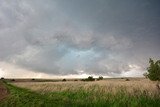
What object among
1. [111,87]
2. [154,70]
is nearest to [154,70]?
[154,70]

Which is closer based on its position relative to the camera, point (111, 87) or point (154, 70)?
point (111, 87)

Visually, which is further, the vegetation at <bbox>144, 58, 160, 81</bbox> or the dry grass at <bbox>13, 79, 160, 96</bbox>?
the vegetation at <bbox>144, 58, 160, 81</bbox>

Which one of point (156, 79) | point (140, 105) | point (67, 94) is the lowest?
point (140, 105)

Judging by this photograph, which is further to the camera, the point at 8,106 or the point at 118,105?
the point at 8,106

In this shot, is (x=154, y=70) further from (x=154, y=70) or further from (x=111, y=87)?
(x=111, y=87)

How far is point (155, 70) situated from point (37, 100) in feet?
87.5

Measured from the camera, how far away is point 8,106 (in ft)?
74.6

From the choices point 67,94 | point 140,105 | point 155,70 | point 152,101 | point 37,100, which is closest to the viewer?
point 140,105

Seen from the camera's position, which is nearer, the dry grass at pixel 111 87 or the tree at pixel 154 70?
the dry grass at pixel 111 87

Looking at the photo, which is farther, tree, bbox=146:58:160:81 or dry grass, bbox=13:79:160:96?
tree, bbox=146:58:160:81

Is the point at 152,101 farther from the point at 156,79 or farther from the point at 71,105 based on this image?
the point at 156,79

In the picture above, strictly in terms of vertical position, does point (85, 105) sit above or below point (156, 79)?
below

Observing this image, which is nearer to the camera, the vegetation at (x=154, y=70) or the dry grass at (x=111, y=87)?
the dry grass at (x=111, y=87)

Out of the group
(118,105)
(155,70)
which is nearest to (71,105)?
(118,105)
